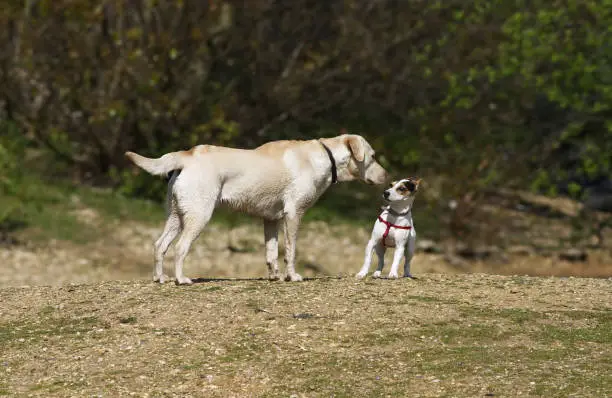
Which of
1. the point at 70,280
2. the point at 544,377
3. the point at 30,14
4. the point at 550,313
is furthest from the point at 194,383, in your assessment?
the point at 30,14

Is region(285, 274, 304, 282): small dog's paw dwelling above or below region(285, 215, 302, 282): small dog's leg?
below

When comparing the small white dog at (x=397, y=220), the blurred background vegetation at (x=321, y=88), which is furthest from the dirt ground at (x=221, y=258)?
the small white dog at (x=397, y=220)

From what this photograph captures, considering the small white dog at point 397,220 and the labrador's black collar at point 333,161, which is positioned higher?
the labrador's black collar at point 333,161

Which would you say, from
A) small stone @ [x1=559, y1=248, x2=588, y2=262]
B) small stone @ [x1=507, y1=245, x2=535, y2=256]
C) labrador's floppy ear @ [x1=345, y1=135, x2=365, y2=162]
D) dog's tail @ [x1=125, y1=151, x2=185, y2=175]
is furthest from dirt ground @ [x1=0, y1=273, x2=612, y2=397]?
small stone @ [x1=507, y1=245, x2=535, y2=256]

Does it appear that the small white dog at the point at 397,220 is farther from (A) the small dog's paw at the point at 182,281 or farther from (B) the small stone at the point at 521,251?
(B) the small stone at the point at 521,251

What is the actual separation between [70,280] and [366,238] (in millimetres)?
7217

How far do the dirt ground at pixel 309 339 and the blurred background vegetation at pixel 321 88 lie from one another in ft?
41.8

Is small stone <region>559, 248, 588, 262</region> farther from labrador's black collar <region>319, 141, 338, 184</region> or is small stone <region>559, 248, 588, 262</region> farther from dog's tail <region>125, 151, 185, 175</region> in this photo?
dog's tail <region>125, 151, 185, 175</region>

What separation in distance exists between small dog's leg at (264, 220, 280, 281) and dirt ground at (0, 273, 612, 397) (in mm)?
377

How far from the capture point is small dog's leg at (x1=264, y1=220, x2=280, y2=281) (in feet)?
45.5

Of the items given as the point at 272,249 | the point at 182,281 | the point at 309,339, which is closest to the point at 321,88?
the point at 272,249

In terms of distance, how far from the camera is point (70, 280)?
22953 millimetres

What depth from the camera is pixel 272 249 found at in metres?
13.9

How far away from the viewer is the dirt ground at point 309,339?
1014 cm
